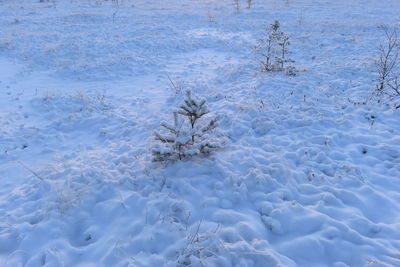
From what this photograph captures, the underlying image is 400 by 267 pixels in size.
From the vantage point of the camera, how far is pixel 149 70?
1248 centimetres

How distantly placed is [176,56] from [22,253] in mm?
11873

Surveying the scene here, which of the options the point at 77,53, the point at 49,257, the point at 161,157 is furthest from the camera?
the point at 77,53

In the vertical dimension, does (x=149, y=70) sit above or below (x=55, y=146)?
above

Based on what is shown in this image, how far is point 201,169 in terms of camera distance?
5.70 meters

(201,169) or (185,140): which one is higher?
(185,140)

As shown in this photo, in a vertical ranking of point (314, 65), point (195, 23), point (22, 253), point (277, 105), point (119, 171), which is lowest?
point (22, 253)

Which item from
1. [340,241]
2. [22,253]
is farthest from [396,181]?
[22,253]

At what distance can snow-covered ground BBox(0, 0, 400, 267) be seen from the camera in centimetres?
414

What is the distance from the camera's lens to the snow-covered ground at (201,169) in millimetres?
4137

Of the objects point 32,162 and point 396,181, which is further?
point 32,162

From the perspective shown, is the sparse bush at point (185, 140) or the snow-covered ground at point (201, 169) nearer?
the snow-covered ground at point (201, 169)

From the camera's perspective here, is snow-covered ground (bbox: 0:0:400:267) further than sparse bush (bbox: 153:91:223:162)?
No

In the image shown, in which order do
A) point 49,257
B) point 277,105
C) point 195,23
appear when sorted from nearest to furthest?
point 49,257 → point 277,105 → point 195,23

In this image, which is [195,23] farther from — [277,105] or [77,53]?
[277,105]
